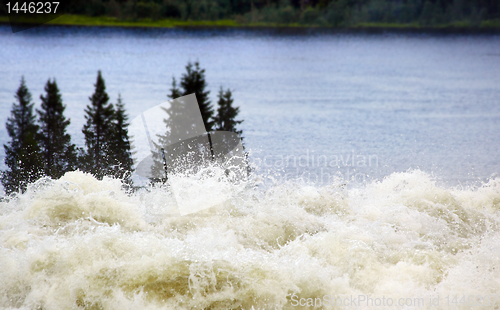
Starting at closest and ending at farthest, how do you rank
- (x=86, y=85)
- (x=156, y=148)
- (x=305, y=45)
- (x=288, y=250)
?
(x=288, y=250)
(x=156, y=148)
(x=86, y=85)
(x=305, y=45)

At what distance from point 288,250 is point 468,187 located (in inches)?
138

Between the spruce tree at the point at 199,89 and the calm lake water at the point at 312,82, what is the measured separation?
0.58m

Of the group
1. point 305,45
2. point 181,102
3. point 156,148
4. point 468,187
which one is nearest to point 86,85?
point 181,102

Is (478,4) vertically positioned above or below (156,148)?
above

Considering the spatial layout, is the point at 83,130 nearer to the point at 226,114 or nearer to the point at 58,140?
the point at 58,140

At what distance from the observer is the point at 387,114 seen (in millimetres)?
10195

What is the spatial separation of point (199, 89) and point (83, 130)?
9.45ft

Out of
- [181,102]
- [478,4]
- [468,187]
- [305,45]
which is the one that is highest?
[478,4]

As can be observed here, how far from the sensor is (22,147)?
9375 mm

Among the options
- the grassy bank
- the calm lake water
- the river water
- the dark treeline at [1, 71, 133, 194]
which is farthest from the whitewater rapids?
the grassy bank

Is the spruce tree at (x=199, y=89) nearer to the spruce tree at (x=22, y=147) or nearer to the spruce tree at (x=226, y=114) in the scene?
the spruce tree at (x=226, y=114)

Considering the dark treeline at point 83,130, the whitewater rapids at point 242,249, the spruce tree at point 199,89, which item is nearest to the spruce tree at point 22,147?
the dark treeline at point 83,130

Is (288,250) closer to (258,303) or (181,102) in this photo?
(258,303)

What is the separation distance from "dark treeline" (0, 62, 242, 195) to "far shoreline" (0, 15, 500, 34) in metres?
1.62
